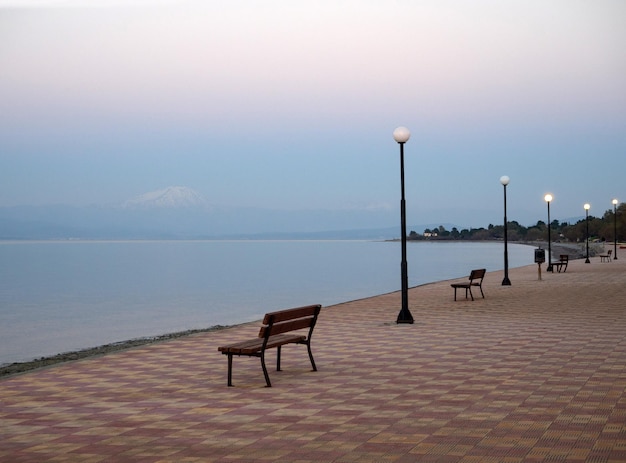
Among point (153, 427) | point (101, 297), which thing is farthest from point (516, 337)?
point (101, 297)

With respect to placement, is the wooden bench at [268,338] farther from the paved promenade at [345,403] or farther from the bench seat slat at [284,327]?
the paved promenade at [345,403]

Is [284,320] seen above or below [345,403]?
above

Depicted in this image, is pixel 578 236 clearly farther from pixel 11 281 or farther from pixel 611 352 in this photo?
pixel 611 352

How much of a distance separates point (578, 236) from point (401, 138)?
166713mm

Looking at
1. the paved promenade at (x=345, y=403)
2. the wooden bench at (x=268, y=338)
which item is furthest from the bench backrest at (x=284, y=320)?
the paved promenade at (x=345, y=403)

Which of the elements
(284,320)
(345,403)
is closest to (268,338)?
(284,320)

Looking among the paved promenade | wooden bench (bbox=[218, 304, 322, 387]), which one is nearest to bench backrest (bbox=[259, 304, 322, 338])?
wooden bench (bbox=[218, 304, 322, 387])

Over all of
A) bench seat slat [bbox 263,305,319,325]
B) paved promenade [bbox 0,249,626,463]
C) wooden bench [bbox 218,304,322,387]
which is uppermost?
bench seat slat [bbox 263,305,319,325]

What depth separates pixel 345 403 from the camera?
8.30 m

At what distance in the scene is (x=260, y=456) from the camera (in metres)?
6.26

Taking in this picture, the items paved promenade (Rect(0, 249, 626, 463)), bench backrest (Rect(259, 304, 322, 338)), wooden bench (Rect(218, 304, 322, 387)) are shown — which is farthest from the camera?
bench backrest (Rect(259, 304, 322, 338))

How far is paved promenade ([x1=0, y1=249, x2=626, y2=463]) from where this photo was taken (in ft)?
21.2

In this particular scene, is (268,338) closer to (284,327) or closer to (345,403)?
(284,327)

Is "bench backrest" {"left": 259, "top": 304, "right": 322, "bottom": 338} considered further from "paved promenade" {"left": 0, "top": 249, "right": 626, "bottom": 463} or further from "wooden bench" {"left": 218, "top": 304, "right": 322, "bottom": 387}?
"paved promenade" {"left": 0, "top": 249, "right": 626, "bottom": 463}
